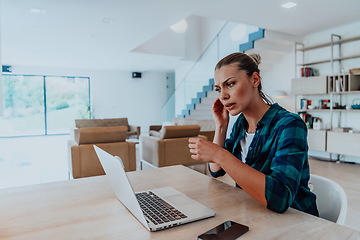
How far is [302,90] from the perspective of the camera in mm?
5395

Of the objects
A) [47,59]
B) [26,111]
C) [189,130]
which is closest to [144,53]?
[47,59]

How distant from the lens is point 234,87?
41.2 inches

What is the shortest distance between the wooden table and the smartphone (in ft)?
0.06

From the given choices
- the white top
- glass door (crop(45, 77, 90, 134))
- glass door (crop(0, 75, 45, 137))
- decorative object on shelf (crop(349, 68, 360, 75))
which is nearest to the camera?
the white top

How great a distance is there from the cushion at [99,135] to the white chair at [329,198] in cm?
279

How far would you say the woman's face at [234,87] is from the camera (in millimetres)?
1045

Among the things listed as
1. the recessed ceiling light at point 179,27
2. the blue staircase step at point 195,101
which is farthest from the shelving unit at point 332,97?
the recessed ceiling light at point 179,27

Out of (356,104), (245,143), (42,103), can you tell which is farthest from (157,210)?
(42,103)

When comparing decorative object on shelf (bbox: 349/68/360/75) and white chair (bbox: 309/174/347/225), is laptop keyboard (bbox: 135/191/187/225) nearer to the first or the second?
white chair (bbox: 309/174/347/225)

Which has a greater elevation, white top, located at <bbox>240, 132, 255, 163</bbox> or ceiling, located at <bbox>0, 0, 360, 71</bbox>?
ceiling, located at <bbox>0, 0, 360, 71</bbox>

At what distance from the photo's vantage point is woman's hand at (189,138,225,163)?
35.6 inches

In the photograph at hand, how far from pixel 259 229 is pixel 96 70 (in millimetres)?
10307

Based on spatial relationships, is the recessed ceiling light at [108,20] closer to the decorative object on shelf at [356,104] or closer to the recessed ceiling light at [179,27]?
the recessed ceiling light at [179,27]

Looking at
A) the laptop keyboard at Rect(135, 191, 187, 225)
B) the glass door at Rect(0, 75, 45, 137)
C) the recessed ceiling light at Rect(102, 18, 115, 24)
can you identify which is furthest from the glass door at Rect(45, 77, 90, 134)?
the laptop keyboard at Rect(135, 191, 187, 225)
